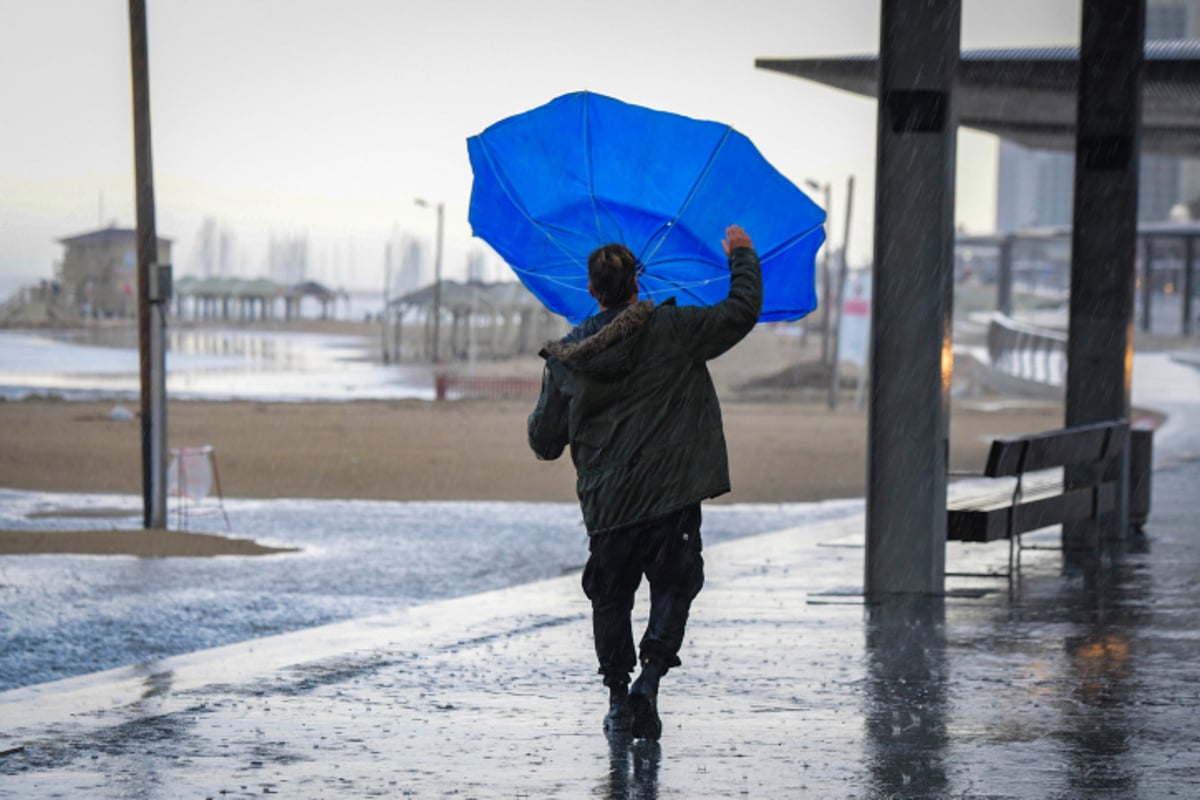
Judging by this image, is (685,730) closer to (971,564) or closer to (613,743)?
(613,743)

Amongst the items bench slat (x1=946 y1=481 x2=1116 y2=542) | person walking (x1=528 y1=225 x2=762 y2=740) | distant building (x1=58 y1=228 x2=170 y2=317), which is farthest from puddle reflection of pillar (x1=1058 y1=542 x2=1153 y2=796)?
distant building (x1=58 y1=228 x2=170 y2=317)

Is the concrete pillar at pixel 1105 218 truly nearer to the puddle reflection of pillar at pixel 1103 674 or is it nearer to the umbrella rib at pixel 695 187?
the puddle reflection of pillar at pixel 1103 674

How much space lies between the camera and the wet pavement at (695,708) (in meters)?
5.71

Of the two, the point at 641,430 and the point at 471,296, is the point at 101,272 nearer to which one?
the point at 471,296

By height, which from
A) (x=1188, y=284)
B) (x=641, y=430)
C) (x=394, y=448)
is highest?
(x=1188, y=284)

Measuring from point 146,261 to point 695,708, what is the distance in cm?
1405

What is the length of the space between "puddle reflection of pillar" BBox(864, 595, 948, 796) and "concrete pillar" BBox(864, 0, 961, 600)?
35cm

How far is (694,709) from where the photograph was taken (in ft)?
22.8

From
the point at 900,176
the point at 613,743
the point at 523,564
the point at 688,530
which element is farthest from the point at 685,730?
the point at 523,564

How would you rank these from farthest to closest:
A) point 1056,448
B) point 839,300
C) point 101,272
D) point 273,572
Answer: point 101,272, point 839,300, point 273,572, point 1056,448

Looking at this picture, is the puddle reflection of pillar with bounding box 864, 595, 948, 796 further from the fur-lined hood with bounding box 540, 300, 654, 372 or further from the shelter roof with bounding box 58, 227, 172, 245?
the shelter roof with bounding box 58, 227, 172, 245

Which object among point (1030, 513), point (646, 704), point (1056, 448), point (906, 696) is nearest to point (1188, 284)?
point (1056, 448)

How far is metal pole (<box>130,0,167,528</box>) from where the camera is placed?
1942cm

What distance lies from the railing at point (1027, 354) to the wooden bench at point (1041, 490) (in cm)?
4245
